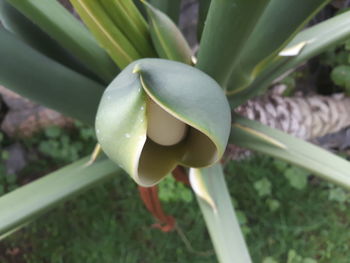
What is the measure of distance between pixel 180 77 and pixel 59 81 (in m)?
0.29

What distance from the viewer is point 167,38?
1.87 feet

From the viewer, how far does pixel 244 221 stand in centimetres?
111

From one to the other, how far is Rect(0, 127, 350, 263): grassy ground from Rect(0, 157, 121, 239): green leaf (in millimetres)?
459

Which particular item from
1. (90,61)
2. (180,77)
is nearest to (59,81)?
(90,61)

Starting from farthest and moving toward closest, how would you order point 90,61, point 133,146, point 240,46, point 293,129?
point 293,129, point 90,61, point 240,46, point 133,146

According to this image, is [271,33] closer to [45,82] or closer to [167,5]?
[167,5]

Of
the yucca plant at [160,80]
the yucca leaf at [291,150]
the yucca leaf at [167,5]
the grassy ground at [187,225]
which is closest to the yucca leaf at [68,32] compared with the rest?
the yucca plant at [160,80]

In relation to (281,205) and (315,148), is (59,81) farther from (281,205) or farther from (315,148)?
(281,205)

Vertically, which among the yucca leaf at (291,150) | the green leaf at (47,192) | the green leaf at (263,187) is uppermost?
the green leaf at (47,192)

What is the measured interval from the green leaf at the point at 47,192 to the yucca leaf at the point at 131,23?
0.58 ft

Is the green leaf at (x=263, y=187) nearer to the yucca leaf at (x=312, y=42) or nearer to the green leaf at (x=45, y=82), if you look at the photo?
the yucca leaf at (x=312, y=42)

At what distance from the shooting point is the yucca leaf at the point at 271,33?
0.53m

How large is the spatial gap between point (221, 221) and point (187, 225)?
21.2 inches

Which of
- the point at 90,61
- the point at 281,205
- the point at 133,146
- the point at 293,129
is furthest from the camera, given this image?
the point at 281,205
